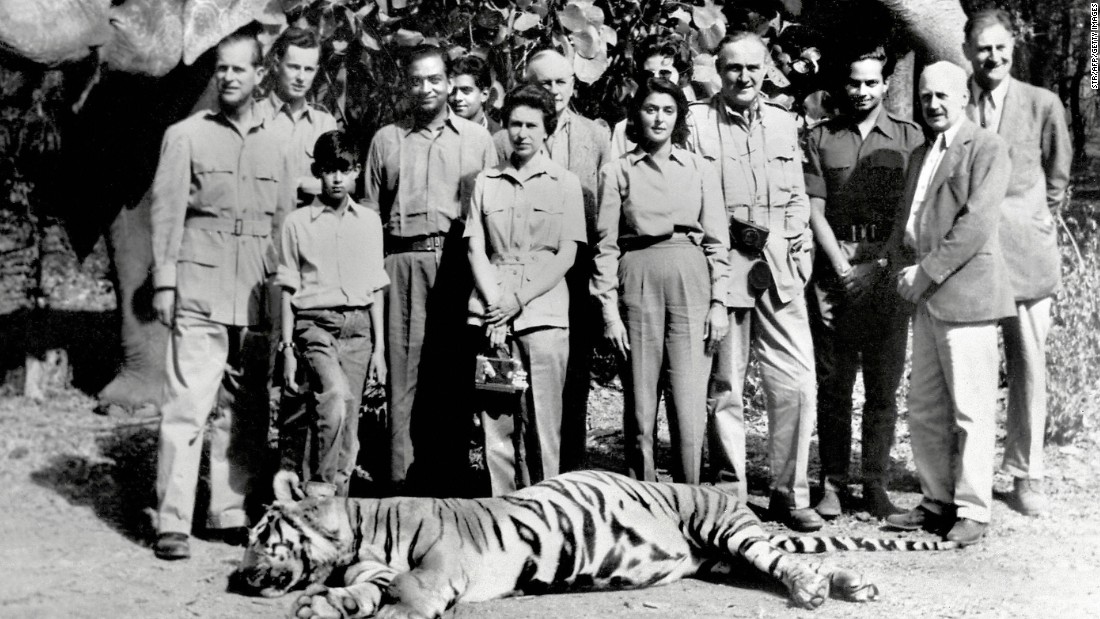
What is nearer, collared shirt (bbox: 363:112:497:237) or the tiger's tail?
the tiger's tail

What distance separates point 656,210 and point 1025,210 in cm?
174

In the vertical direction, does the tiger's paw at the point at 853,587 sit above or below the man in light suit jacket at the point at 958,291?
below

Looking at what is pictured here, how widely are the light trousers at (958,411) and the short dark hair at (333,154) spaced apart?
97.1 inches

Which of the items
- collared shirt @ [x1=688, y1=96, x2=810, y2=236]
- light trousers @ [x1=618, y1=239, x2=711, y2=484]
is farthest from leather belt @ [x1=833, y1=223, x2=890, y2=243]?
light trousers @ [x1=618, y1=239, x2=711, y2=484]

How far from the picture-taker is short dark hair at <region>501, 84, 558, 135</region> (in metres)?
5.46

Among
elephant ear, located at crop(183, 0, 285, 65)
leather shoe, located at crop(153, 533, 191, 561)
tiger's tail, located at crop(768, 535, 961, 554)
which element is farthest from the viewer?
elephant ear, located at crop(183, 0, 285, 65)

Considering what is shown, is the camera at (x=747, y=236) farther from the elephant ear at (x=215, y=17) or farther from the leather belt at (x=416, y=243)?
the elephant ear at (x=215, y=17)

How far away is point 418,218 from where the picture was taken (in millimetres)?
5781

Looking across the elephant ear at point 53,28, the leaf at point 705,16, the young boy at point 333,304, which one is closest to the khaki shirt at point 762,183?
the leaf at point 705,16

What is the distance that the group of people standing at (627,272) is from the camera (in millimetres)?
5355

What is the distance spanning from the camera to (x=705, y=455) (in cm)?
755

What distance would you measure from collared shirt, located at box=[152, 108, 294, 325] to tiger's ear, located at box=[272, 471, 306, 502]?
789 mm

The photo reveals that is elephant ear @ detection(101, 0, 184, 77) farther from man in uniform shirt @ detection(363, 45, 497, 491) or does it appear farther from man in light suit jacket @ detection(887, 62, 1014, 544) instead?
Result: man in light suit jacket @ detection(887, 62, 1014, 544)

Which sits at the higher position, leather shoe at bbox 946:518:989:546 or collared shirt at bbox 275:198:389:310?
collared shirt at bbox 275:198:389:310
